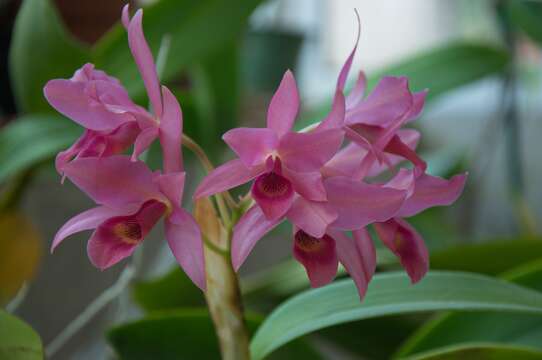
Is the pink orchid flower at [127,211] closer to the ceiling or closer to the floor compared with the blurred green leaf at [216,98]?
closer to the ceiling

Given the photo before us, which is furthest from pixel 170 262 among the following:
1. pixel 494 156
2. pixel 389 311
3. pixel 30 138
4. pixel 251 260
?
pixel 494 156

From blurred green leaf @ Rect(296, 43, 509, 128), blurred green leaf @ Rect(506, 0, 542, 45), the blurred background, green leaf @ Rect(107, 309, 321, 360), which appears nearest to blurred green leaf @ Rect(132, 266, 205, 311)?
the blurred background

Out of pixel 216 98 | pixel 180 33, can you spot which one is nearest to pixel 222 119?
pixel 216 98

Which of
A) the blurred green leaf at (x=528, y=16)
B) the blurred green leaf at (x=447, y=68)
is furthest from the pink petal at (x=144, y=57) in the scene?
the blurred green leaf at (x=528, y=16)

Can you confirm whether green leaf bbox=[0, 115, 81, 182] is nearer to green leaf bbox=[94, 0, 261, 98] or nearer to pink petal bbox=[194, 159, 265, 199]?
green leaf bbox=[94, 0, 261, 98]

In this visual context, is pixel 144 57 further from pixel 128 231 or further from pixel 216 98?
pixel 216 98

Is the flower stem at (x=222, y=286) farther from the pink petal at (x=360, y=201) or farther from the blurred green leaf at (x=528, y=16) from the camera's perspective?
the blurred green leaf at (x=528, y=16)
